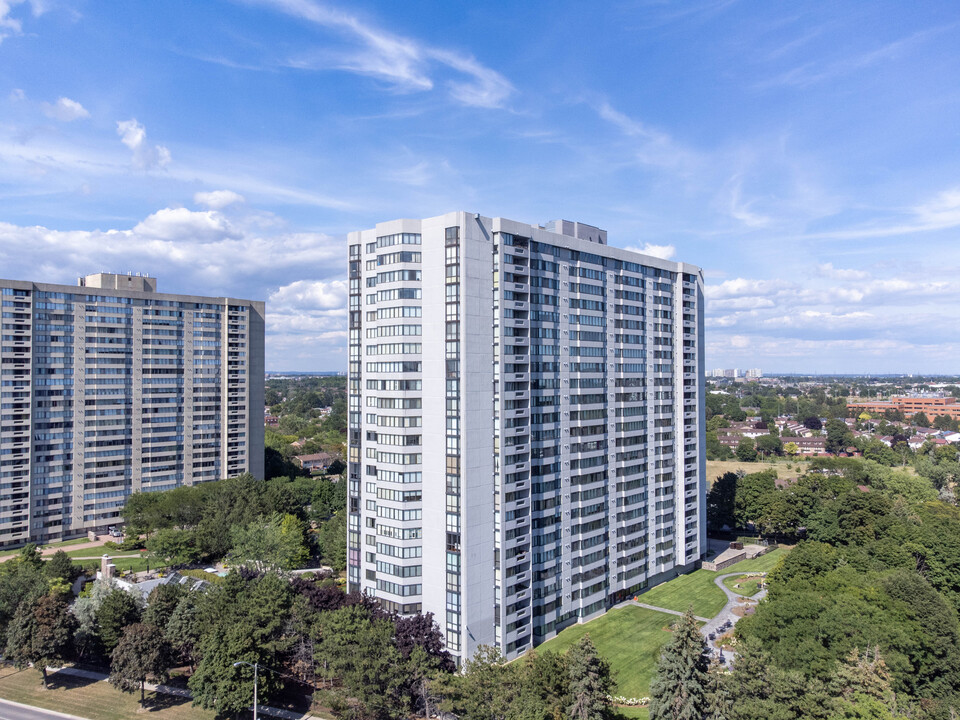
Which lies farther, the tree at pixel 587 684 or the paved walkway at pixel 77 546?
the paved walkway at pixel 77 546

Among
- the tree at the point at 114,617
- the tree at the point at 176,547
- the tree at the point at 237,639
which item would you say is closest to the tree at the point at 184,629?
the tree at the point at 237,639

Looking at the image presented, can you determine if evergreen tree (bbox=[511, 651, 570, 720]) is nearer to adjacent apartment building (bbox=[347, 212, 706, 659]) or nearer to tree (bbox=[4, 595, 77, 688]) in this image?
adjacent apartment building (bbox=[347, 212, 706, 659])

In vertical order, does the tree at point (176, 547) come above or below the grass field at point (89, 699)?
above

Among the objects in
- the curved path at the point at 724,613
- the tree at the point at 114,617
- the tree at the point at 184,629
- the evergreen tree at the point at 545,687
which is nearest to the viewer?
the evergreen tree at the point at 545,687

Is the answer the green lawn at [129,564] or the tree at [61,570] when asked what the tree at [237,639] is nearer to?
the tree at [61,570]

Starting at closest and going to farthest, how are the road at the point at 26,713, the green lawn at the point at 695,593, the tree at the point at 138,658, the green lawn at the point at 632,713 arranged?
the green lawn at the point at 632,713 → the road at the point at 26,713 → the tree at the point at 138,658 → the green lawn at the point at 695,593

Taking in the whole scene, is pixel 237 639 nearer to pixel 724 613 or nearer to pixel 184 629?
pixel 184 629

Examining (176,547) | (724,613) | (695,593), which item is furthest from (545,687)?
(176,547)
